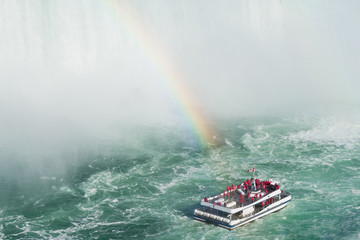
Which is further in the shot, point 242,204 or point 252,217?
point 242,204

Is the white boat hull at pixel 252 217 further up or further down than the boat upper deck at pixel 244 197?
further down

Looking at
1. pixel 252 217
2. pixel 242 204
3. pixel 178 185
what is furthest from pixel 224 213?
pixel 178 185

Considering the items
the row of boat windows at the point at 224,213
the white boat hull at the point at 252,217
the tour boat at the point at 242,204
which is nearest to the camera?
the white boat hull at the point at 252,217

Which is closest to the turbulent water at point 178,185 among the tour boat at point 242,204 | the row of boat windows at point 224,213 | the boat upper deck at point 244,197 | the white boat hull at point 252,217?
the white boat hull at point 252,217

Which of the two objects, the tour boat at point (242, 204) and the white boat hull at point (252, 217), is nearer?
the white boat hull at point (252, 217)

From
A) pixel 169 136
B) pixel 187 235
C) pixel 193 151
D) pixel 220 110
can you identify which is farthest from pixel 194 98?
pixel 187 235

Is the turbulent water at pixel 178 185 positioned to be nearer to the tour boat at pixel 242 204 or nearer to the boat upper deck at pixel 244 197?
the tour boat at pixel 242 204

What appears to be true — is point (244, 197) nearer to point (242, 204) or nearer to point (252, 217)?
point (242, 204)
